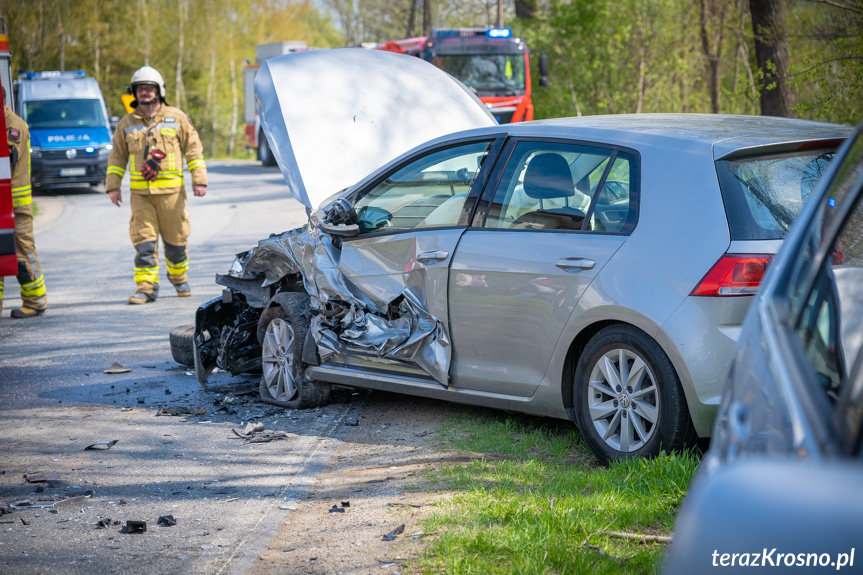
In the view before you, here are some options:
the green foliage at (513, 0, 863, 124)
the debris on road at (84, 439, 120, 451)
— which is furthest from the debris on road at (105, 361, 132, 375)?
the green foliage at (513, 0, 863, 124)

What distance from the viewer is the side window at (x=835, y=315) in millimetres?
1787

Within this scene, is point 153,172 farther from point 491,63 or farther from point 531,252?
point 491,63

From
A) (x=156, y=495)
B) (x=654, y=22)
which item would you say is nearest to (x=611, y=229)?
(x=156, y=495)

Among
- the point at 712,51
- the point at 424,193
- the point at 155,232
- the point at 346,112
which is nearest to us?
the point at 424,193

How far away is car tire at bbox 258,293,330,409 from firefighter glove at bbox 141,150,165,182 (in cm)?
427

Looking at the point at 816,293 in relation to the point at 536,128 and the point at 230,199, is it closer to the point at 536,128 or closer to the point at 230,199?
the point at 536,128

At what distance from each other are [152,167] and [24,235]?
1.44 meters

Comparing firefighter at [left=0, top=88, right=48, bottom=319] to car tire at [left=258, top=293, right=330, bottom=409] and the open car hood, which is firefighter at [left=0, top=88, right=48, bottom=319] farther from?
car tire at [left=258, top=293, right=330, bottom=409]

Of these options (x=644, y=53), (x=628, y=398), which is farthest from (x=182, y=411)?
(x=644, y=53)

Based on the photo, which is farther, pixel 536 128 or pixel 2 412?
pixel 2 412

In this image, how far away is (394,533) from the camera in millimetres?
→ 3787

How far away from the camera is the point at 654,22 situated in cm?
1873

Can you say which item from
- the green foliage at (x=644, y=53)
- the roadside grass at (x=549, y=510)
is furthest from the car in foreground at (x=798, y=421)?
the green foliage at (x=644, y=53)

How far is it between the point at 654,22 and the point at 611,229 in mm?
15711
